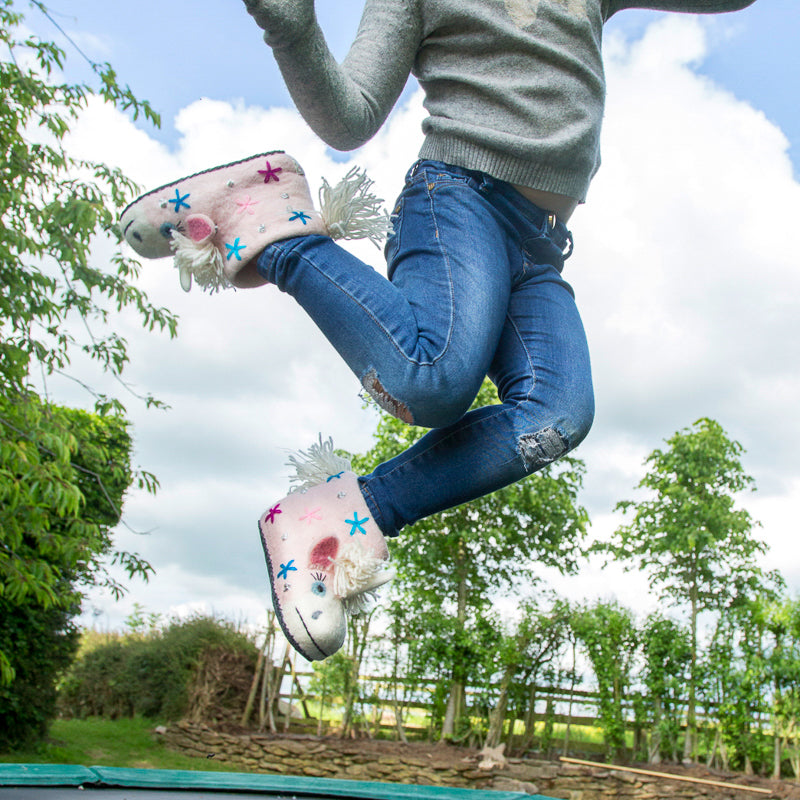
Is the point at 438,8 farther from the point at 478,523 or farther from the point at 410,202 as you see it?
the point at 478,523

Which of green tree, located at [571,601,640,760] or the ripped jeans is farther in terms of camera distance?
green tree, located at [571,601,640,760]

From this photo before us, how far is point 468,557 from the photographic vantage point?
715 cm

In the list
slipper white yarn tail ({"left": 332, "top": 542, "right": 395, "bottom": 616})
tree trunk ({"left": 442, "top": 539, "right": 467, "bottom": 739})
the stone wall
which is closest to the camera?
slipper white yarn tail ({"left": 332, "top": 542, "right": 395, "bottom": 616})

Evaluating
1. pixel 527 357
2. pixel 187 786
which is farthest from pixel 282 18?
pixel 187 786

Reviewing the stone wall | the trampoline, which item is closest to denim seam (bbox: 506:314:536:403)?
the trampoline

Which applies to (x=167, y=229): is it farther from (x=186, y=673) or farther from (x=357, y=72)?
(x=186, y=673)

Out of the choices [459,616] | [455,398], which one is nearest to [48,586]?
[455,398]

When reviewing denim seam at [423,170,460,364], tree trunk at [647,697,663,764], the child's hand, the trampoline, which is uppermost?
the child's hand

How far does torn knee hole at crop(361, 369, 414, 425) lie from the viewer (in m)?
0.99

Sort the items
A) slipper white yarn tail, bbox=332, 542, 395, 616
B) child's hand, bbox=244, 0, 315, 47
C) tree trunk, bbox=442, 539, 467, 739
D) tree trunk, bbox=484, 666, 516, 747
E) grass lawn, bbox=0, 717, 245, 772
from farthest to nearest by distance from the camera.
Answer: tree trunk, bbox=442, 539, 467, 739
tree trunk, bbox=484, 666, 516, 747
grass lawn, bbox=0, 717, 245, 772
slipper white yarn tail, bbox=332, 542, 395, 616
child's hand, bbox=244, 0, 315, 47

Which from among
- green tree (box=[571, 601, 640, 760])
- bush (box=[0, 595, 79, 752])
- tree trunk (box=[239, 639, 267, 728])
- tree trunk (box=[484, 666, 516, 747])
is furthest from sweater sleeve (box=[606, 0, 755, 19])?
tree trunk (box=[239, 639, 267, 728])

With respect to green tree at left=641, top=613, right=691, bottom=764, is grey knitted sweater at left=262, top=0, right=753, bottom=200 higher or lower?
higher

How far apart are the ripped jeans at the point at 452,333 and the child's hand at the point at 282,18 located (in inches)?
10.1

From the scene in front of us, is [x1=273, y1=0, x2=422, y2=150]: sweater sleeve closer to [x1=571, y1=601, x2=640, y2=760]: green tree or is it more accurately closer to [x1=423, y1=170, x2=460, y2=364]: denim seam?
[x1=423, y1=170, x2=460, y2=364]: denim seam
